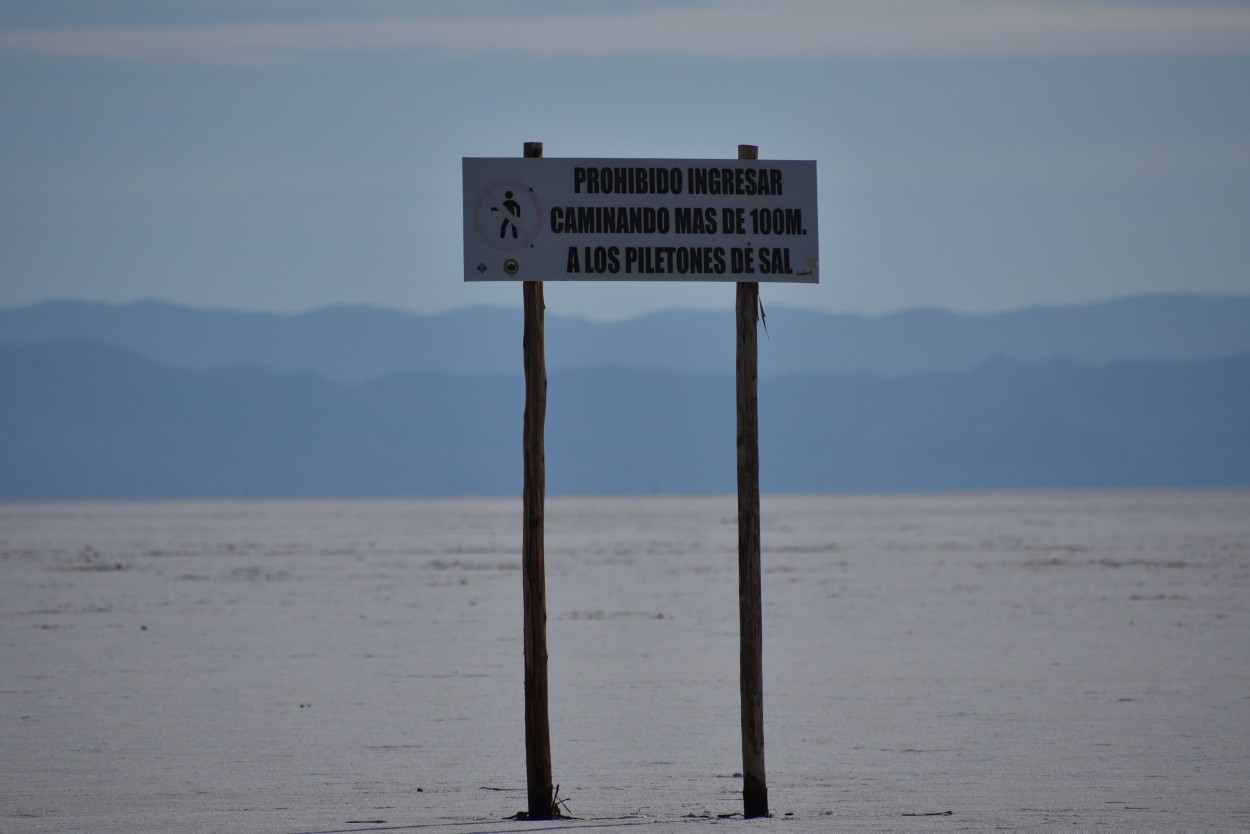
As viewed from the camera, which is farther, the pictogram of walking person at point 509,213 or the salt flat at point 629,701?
the salt flat at point 629,701

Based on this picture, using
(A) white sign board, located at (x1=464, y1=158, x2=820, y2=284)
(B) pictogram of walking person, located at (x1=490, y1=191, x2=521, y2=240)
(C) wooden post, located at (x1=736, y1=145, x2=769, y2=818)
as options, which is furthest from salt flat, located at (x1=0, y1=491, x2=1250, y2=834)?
(B) pictogram of walking person, located at (x1=490, y1=191, x2=521, y2=240)

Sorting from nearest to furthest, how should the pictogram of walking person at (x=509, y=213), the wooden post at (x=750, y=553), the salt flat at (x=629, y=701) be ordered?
the pictogram of walking person at (x=509, y=213) → the wooden post at (x=750, y=553) → the salt flat at (x=629, y=701)

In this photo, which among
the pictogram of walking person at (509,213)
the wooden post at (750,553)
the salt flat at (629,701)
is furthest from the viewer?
the salt flat at (629,701)

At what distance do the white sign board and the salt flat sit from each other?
2.90 m

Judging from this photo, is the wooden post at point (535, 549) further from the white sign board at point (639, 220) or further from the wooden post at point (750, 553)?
the wooden post at point (750, 553)


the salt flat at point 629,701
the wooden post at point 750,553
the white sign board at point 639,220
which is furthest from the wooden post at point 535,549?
the wooden post at point 750,553

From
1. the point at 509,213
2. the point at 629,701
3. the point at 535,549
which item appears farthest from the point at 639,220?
the point at 629,701

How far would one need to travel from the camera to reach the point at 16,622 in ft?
67.3

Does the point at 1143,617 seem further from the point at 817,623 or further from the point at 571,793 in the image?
the point at 571,793

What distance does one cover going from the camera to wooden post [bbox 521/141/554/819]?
322 inches

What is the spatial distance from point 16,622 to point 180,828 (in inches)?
540

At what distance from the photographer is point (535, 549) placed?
8234 millimetres

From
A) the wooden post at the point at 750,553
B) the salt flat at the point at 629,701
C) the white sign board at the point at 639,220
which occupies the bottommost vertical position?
the salt flat at the point at 629,701

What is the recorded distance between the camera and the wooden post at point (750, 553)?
8297 mm
